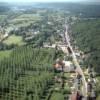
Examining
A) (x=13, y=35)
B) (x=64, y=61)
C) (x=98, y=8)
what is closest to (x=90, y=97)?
(x=64, y=61)

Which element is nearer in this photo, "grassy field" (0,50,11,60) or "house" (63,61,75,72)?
"house" (63,61,75,72)

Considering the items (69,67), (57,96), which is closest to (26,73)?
(69,67)

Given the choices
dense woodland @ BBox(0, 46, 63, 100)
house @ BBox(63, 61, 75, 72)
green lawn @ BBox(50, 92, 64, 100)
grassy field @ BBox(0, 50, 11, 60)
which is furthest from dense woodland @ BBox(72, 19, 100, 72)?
grassy field @ BBox(0, 50, 11, 60)

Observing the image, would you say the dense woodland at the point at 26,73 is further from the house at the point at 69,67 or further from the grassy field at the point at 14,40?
the grassy field at the point at 14,40

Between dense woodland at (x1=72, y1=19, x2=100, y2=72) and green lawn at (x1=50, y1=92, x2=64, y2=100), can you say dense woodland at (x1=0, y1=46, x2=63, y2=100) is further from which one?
dense woodland at (x1=72, y1=19, x2=100, y2=72)

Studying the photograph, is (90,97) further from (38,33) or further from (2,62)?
(38,33)
